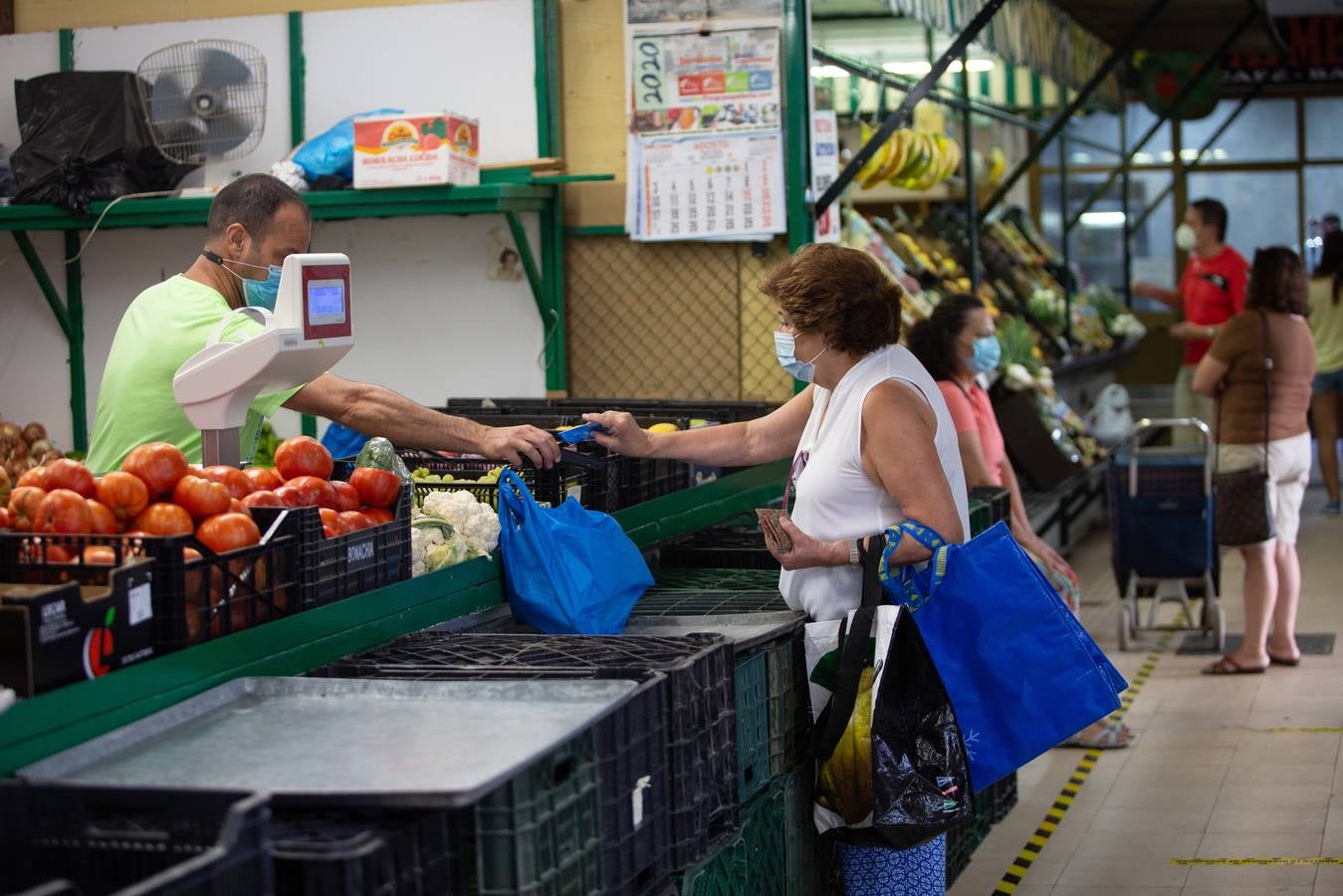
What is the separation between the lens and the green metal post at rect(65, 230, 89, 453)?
7.10 meters

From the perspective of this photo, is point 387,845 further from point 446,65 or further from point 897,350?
point 446,65

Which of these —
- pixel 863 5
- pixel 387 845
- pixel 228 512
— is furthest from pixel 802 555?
pixel 863 5

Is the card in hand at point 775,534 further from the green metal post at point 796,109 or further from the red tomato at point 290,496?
the green metal post at point 796,109

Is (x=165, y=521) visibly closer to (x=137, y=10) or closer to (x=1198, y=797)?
(x=1198, y=797)

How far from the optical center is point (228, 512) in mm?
2812

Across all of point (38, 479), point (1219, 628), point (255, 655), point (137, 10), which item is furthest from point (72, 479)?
point (1219, 628)

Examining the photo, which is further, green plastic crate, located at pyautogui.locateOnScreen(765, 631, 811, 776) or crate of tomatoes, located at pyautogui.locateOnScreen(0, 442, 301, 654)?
green plastic crate, located at pyautogui.locateOnScreen(765, 631, 811, 776)

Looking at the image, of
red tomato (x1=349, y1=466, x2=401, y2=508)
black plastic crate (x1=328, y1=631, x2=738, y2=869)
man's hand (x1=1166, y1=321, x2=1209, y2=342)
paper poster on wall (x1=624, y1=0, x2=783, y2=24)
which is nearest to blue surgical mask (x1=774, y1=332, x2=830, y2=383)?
black plastic crate (x1=328, y1=631, x2=738, y2=869)

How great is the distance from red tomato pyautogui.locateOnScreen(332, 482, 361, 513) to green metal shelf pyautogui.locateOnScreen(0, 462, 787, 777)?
197 mm

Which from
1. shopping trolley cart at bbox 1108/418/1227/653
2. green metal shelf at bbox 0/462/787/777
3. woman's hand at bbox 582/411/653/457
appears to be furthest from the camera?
shopping trolley cart at bbox 1108/418/1227/653

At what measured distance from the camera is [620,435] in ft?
13.4

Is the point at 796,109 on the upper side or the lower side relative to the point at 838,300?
upper

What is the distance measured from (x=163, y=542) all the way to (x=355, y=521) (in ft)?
2.05

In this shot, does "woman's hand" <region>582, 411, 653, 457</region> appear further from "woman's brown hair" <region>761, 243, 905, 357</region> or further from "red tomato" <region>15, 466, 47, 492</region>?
"red tomato" <region>15, 466, 47, 492</region>
